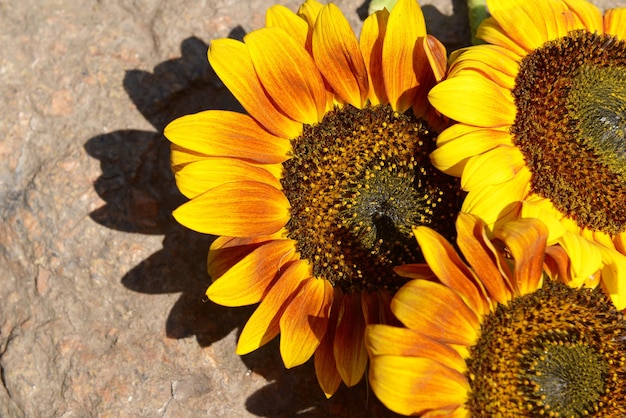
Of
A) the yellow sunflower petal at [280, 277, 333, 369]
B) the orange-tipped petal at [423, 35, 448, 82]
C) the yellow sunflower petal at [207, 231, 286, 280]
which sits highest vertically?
the orange-tipped petal at [423, 35, 448, 82]

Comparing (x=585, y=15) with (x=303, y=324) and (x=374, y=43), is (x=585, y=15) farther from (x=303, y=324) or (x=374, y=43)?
(x=303, y=324)

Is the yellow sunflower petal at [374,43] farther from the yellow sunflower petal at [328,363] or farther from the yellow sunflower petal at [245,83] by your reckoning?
the yellow sunflower petal at [328,363]

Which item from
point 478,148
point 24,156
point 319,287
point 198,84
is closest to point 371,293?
point 319,287

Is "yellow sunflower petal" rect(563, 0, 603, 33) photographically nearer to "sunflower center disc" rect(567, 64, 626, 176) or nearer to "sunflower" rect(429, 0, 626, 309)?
"sunflower" rect(429, 0, 626, 309)

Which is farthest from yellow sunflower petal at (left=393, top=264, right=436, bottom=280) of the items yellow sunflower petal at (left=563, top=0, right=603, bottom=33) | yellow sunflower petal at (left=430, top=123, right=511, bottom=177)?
yellow sunflower petal at (left=563, top=0, right=603, bottom=33)

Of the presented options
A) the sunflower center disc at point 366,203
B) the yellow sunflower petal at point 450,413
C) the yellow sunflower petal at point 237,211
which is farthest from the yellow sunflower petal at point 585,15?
the yellow sunflower petal at point 450,413

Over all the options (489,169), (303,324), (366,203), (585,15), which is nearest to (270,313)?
(303,324)
